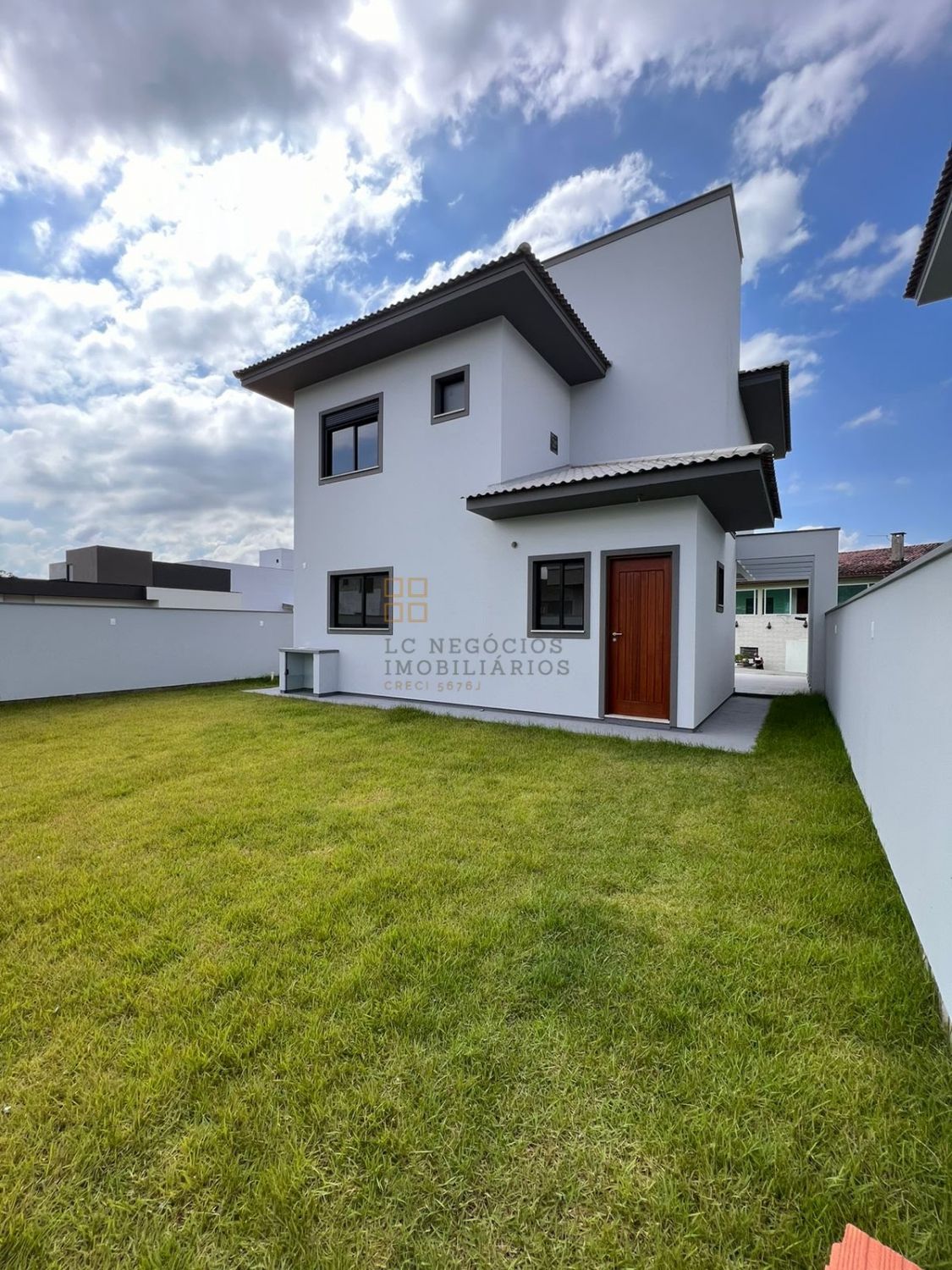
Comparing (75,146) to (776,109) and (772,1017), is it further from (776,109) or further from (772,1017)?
(772,1017)

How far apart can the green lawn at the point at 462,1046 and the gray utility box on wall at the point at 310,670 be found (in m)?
6.16

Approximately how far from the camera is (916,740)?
2.46 m

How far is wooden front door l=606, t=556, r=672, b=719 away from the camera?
23.0 feet

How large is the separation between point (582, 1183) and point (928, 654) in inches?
97.2

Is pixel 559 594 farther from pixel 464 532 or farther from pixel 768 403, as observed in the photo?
pixel 768 403

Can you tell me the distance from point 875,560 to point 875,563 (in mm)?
643

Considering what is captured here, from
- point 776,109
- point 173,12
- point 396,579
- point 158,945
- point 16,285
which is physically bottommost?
point 158,945

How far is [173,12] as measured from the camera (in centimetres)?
566

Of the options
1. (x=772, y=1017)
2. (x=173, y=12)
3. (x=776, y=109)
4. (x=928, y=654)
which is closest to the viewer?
(x=772, y=1017)

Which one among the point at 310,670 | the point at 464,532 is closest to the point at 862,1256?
the point at 464,532

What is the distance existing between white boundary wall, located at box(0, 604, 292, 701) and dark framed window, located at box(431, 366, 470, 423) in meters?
7.82

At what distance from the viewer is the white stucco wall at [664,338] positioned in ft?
30.2

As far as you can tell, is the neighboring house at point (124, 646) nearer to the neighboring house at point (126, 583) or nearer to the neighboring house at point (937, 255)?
the neighboring house at point (126, 583)

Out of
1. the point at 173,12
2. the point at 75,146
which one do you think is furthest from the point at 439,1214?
the point at 75,146
